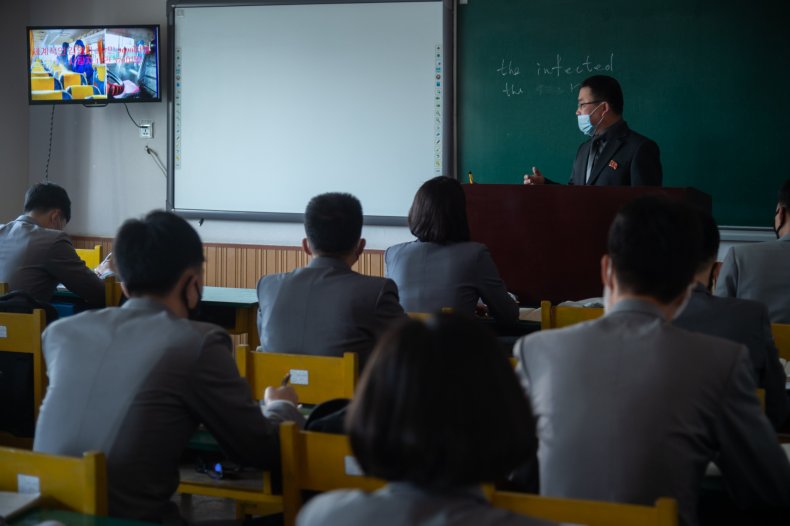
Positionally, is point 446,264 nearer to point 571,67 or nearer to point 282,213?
point 571,67

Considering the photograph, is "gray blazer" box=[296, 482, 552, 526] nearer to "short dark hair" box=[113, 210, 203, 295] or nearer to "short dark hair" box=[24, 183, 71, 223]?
"short dark hair" box=[113, 210, 203, 295]

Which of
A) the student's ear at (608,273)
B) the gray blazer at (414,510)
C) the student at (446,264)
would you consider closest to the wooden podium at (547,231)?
the student at (446,264)

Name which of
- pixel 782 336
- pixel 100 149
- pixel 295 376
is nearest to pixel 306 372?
pixel 295 376

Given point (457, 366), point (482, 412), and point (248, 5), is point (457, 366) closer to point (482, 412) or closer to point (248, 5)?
point (482, 412)

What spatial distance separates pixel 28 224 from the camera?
4.74 meters

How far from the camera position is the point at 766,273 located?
140 inches

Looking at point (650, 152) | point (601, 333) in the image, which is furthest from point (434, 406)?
point (650, 152)

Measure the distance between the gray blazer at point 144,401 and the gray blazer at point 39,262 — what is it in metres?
2.79

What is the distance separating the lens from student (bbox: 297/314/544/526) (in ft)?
3.38

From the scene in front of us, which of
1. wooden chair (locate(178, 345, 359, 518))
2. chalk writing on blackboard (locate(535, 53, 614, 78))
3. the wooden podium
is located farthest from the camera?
chalk writing on blackboard (locate(535, 53, 614, 78))

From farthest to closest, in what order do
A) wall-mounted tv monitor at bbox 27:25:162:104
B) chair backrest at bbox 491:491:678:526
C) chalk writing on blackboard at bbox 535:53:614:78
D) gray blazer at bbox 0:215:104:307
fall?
1. wall-mounted tv monitor at bbox 27:25:162:104
2. chalk writing on blackboard at bbox 535:53:614:78
3. gray blazer at bbox 0:215:104:307
4. chair backrest at bbox 491:491:678:526

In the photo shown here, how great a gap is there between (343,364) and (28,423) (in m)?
1.77

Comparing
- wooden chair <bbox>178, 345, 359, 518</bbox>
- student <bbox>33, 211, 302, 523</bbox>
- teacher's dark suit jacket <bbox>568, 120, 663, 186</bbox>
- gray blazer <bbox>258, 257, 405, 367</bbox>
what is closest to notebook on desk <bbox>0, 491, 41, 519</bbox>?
student <bbox>33, 211, 302, 523</bbox>

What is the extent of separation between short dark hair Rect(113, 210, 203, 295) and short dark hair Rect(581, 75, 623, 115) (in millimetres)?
3308
